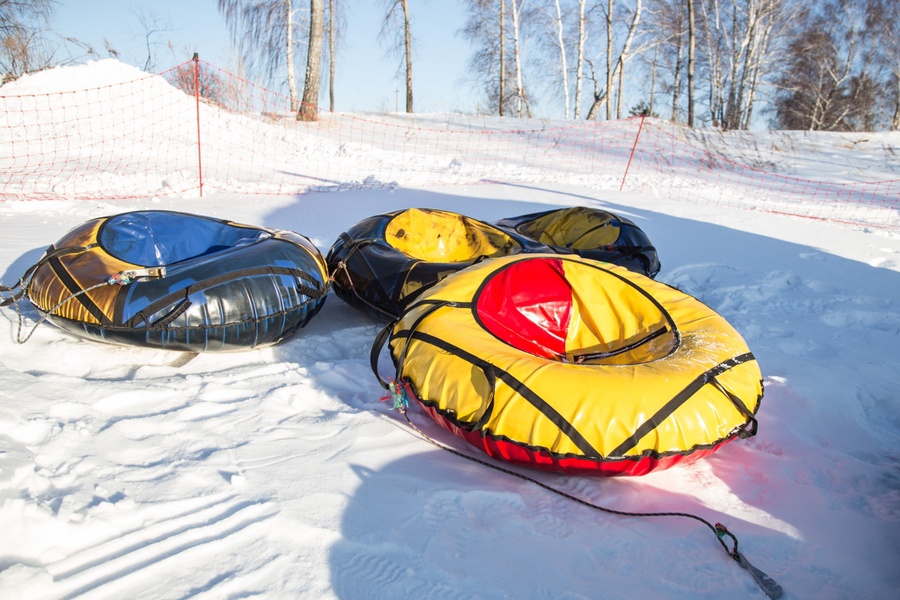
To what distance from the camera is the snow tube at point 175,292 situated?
3084mm

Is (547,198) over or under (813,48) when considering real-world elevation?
under

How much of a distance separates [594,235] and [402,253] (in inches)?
72.9

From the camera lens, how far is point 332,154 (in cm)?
1020

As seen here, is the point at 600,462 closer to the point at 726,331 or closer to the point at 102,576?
the point at 726,331

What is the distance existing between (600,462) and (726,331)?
1.13 meters

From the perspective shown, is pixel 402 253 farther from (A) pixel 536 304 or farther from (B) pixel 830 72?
(B) pixel 830 72

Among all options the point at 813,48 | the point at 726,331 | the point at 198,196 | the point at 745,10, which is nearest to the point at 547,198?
the point at 198,196

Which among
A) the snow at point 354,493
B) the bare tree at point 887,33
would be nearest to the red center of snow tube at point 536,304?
the snow at point 354,493

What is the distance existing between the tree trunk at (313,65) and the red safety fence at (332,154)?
0.28 meters

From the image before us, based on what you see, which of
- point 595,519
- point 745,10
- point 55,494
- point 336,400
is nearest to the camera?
point 55,494

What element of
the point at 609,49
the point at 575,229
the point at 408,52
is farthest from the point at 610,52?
the point at 575,229

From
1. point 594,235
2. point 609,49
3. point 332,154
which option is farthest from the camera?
point 609,49

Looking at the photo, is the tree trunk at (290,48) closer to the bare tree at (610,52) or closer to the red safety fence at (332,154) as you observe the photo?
the red safety fence at (332,154)

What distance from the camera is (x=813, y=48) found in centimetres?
1923
